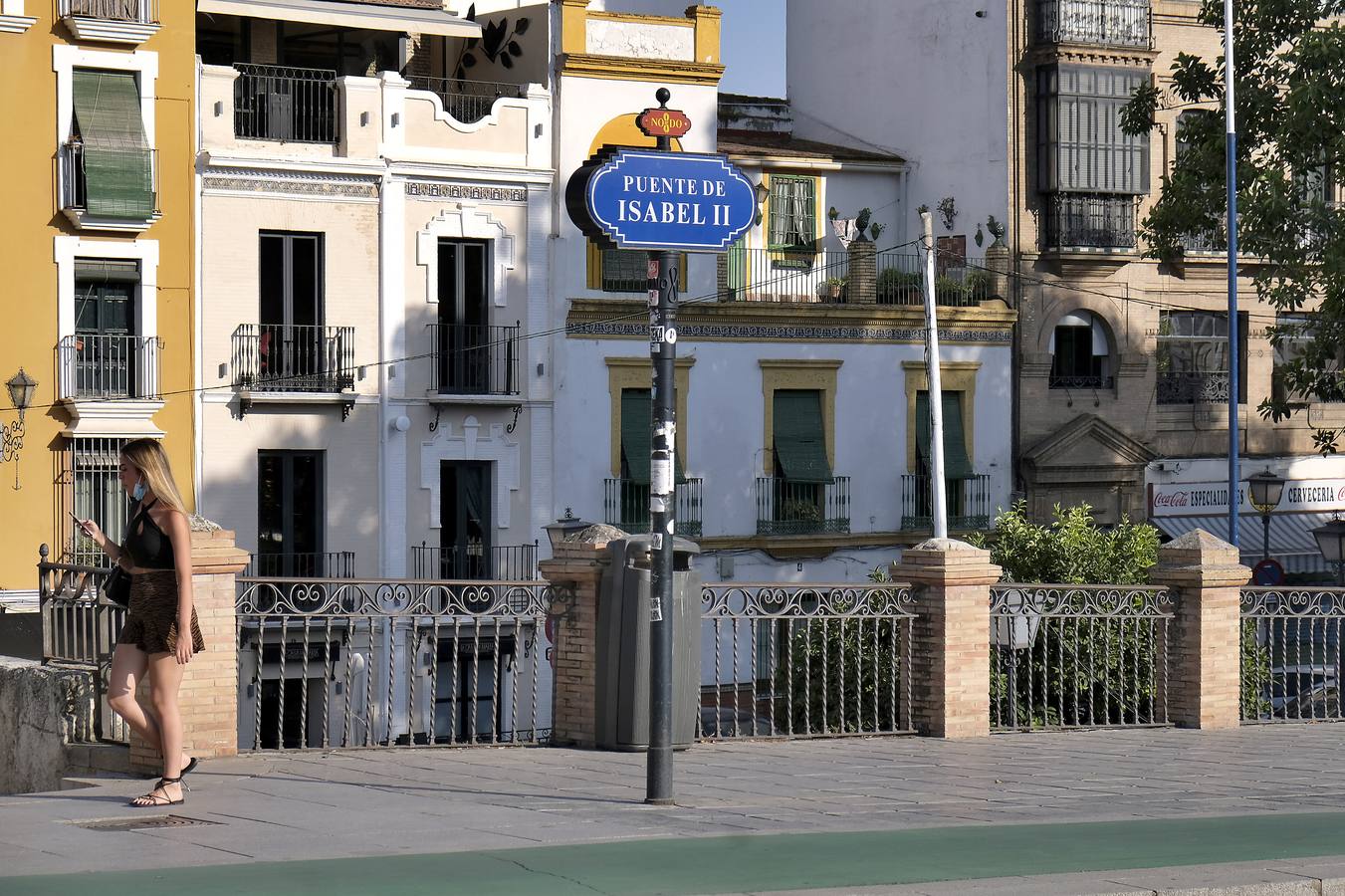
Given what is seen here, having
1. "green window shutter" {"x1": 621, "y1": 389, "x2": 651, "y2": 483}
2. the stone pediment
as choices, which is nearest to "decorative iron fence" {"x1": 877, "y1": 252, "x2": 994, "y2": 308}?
the stone pediment

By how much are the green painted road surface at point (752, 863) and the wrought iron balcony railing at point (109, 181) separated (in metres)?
22.8

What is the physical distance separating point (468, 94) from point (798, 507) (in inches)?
363

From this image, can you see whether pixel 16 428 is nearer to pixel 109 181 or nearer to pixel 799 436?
pixel 109 181

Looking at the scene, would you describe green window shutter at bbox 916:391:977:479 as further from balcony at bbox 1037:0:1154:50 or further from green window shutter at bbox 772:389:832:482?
balcony at bbox 1037:0:1154:50

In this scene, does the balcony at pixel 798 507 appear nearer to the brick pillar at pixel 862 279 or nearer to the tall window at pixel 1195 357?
the brick pillar at pixel 862 279

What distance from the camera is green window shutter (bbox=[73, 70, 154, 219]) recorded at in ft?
98.3

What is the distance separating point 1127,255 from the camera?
123 ft

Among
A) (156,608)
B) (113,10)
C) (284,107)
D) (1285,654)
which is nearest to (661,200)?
(156,608)

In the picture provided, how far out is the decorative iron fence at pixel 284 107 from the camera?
103 ft

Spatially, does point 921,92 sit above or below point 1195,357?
above

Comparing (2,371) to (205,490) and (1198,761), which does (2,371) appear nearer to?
(205,490)

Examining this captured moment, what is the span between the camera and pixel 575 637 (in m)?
12.9

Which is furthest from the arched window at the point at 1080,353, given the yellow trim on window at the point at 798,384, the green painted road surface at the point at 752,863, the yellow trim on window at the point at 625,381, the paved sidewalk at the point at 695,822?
the green painted road surface at the point at 752,863

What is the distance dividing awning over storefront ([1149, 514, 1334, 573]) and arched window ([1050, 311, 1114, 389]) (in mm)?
3049
